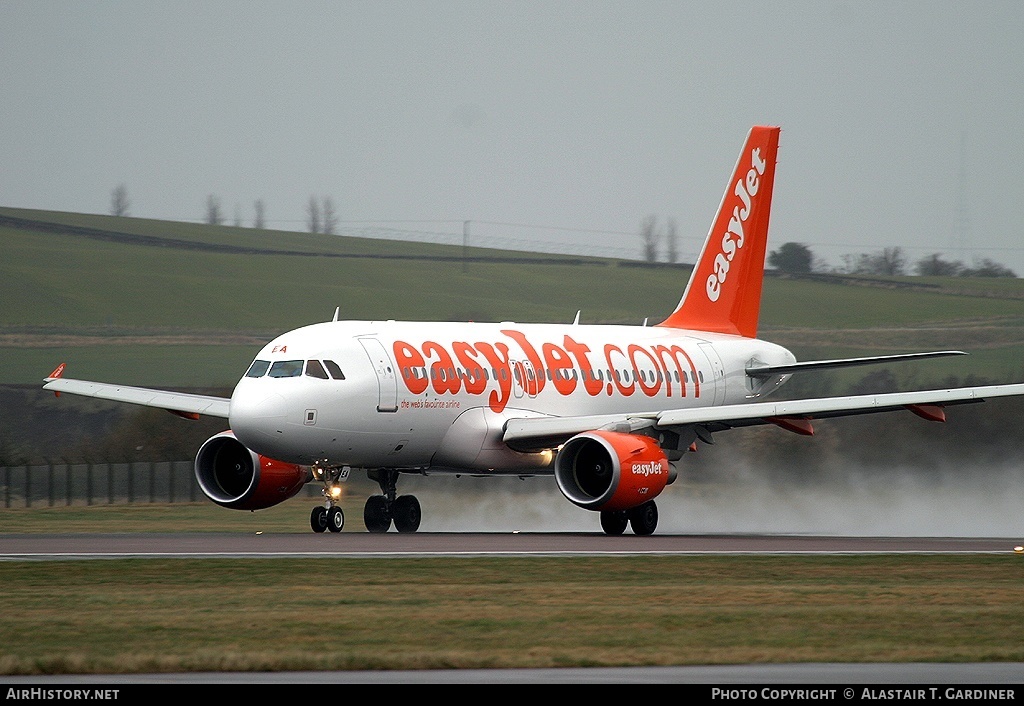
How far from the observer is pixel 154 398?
3800 centimetres

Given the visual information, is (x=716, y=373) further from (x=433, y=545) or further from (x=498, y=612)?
(x=498, y=612)

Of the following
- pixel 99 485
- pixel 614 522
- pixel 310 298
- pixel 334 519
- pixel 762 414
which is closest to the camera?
pixel 762 414

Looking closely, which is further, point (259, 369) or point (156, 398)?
point (156, 398)

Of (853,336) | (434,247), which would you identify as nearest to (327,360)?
(853,336)

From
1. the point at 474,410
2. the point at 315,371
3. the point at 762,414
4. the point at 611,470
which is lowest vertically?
the point at 611,470

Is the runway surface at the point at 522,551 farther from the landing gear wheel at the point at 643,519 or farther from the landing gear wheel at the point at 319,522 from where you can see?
the landing gear wheel at the point at 643,519

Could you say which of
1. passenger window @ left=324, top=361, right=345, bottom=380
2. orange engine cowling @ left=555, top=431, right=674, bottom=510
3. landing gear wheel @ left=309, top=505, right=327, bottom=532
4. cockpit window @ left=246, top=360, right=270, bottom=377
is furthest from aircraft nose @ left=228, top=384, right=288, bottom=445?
orange engine cowling @ left=555, top=431, right=674, bottom=510

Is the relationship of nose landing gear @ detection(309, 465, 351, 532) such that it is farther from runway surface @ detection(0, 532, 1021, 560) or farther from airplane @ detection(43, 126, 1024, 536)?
runway surface @ detection(0, 532, 1021, 560)

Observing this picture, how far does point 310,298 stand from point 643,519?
6214 centimetres

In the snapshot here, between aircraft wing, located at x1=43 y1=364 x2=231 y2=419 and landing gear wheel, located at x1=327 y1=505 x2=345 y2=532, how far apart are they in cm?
335

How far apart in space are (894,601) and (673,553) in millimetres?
7519

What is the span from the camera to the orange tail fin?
44625 millimetres

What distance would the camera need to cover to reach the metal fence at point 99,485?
163 feet

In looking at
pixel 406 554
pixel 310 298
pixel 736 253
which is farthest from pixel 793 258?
pixel 406 554
